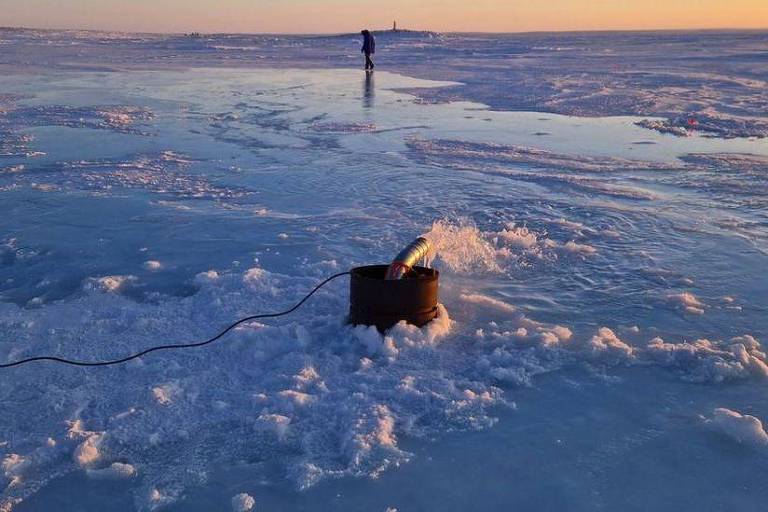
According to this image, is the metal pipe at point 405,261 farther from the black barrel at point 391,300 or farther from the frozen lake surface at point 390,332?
the frozen lake surface at point 390,332

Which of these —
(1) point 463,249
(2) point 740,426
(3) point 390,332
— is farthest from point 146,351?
(2) point 740,426

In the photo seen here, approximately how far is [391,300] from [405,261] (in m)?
0.24

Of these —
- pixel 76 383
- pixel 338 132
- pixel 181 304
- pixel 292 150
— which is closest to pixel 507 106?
pixel 338 132

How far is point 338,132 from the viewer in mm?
11672

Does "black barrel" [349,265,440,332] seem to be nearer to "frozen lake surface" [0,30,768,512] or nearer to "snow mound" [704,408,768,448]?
"frozen lake surface" [0,30,768,512]

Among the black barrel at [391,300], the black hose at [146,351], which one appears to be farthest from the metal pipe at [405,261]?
the black hose at [146,351]

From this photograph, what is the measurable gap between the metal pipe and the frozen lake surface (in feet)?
1.00

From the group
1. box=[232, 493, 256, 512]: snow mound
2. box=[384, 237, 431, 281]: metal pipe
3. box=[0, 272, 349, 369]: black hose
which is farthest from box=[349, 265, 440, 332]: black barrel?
box=[232, 493, 256, 512]: snow mound

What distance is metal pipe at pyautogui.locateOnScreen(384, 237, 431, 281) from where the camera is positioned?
4.12 meters

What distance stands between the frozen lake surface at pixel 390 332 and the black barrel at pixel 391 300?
10cm

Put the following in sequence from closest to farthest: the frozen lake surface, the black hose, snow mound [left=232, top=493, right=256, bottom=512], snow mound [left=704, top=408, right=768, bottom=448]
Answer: snow mound [left=232, top=493, right=256, bottom=512]
the frozen lake surface
snow mound [left=704, top=408, right=768, bottom=448]
the black hose

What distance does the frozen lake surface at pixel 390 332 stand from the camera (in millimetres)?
2996

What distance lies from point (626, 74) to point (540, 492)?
2154 cm

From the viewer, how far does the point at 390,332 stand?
13.5 feet
